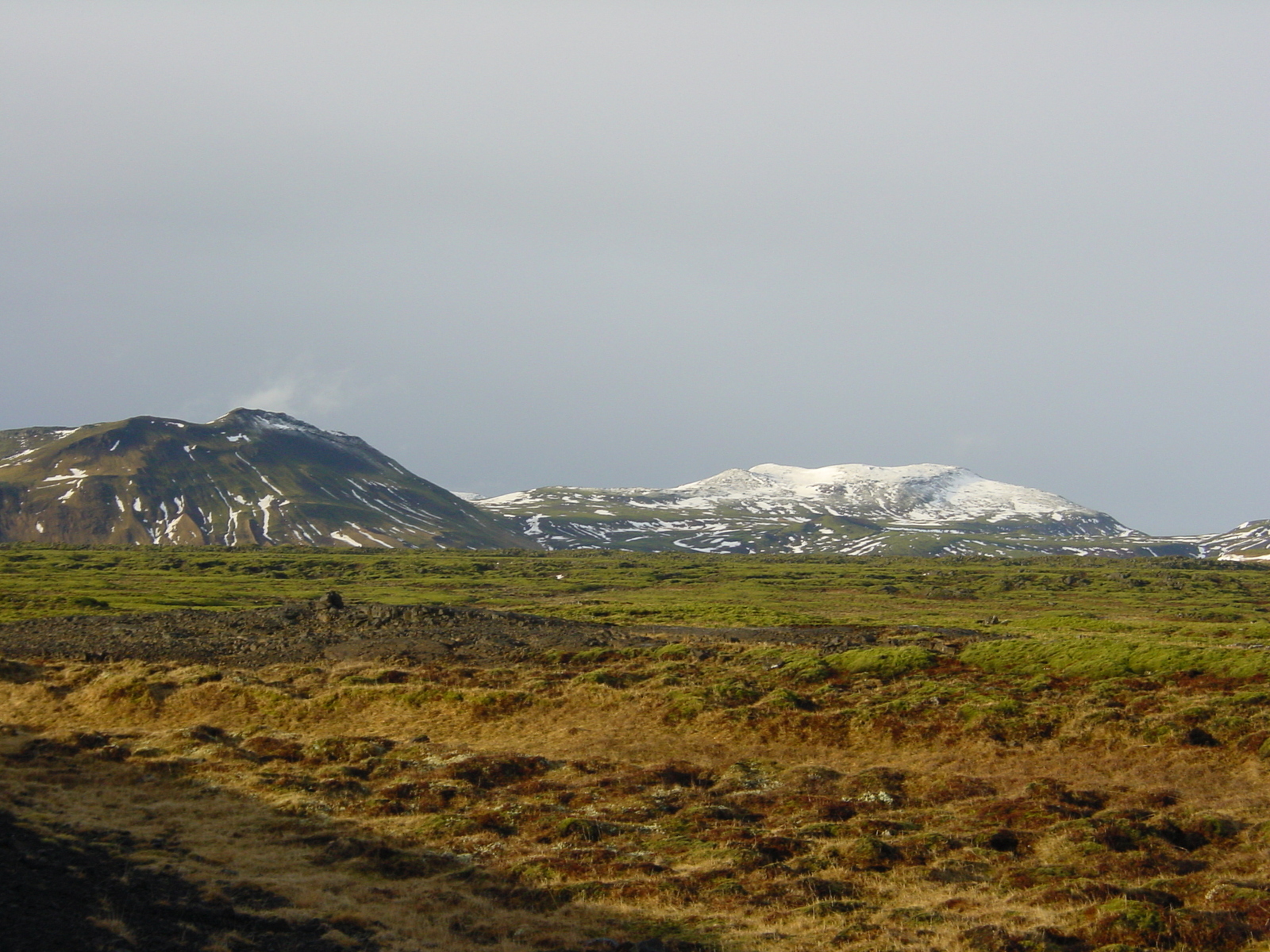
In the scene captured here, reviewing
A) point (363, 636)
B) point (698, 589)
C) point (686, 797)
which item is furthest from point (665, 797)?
point (698, 589)

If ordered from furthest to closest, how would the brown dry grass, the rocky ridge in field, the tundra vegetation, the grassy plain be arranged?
the grassy plain
the rocky ridge in field
the brown dry grass
the tundra vegetation

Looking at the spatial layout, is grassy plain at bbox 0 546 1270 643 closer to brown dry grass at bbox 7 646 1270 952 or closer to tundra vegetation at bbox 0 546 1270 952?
tundra vegetation at bbox 0 546 1270 952

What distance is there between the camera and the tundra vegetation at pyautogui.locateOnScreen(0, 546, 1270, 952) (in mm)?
17625

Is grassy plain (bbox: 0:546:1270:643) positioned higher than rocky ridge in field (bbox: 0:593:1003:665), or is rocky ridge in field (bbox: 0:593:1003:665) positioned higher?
rocky ridge in field (bbox: 0:593:1003:665)

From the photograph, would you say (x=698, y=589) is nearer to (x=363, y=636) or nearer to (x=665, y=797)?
(x=363, y=636)

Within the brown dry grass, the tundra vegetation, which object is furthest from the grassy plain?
the brown dry grass

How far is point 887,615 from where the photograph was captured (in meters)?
92.2

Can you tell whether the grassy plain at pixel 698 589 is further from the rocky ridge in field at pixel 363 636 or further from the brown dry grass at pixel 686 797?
the brown dry grass at pixel 686 797

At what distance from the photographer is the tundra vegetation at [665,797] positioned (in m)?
17.6

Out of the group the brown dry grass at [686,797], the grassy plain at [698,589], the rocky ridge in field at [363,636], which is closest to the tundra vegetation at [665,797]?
the brown dry grass at [686,797]

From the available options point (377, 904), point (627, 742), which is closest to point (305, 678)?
point (627, 742)

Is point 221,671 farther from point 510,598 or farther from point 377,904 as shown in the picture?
point 510,598

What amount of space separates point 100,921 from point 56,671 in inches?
1430

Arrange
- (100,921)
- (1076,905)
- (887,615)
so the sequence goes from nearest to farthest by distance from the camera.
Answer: (100,921) < (1076,905) < (887,615)
